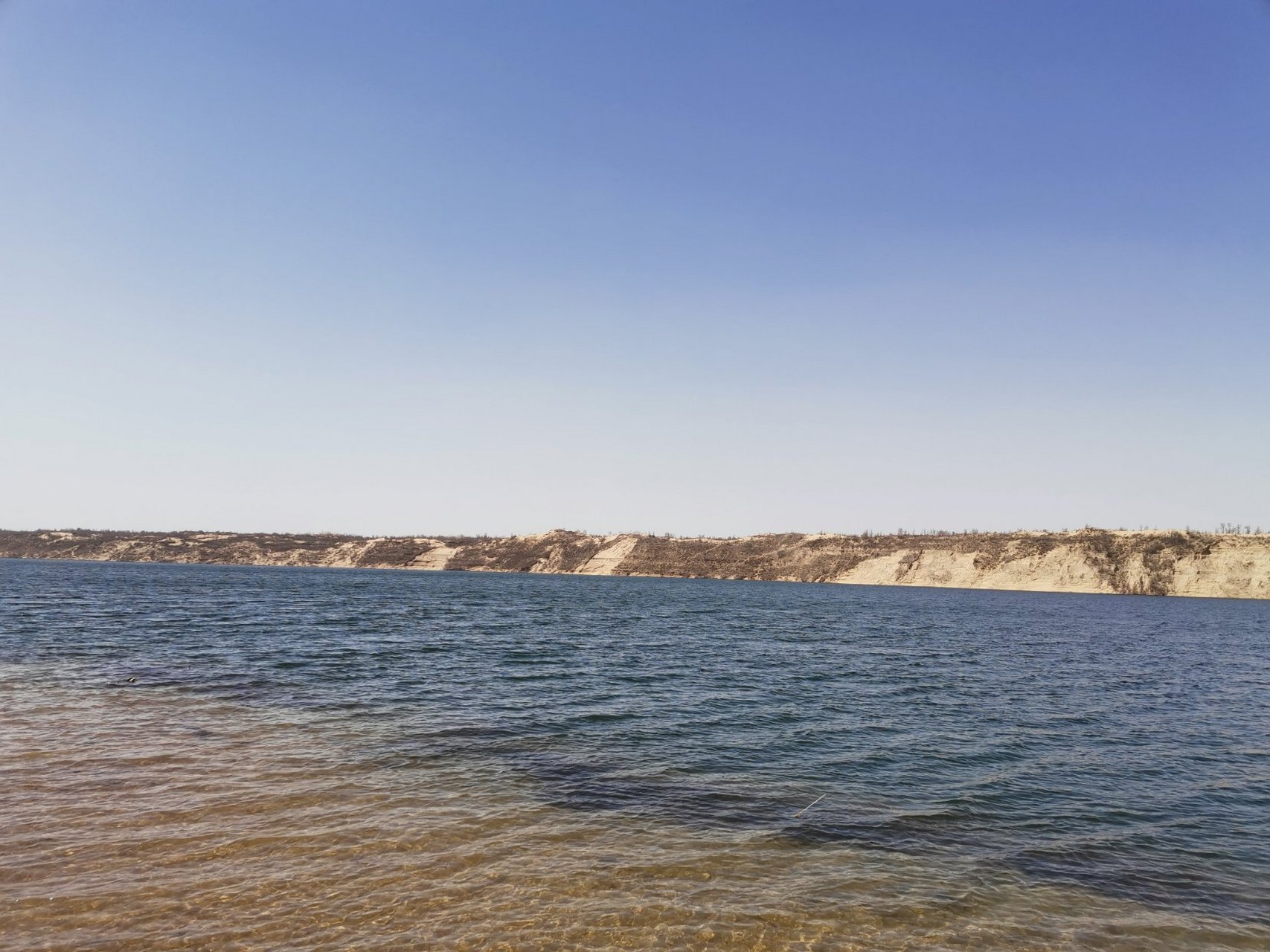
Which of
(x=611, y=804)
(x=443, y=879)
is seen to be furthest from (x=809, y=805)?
(x=443, y=879)

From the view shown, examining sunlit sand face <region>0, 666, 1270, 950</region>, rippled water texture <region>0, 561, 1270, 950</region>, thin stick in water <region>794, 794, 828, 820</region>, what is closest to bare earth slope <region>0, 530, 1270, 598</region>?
rippled water texture <region>0, 561, 1270, 950</region>

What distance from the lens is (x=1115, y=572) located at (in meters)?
142

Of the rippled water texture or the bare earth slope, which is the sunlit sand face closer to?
the rippled water texture

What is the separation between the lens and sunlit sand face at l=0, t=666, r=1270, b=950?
891cm

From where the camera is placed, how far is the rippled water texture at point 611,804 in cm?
943

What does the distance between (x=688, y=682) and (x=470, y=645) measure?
1509cm

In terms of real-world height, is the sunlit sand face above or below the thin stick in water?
above

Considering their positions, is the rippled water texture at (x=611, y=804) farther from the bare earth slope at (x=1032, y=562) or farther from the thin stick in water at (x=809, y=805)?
the bare earth slope at (x=1032, y=562)

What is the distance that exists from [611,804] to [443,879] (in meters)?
4.39

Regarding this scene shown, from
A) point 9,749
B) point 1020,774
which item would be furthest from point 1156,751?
point 9,749

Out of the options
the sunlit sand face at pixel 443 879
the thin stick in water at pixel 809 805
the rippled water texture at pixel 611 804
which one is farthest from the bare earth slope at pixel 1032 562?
the sunlit sand face at pixel 443 879

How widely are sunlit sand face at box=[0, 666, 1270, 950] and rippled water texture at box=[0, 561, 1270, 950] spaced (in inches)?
2.2

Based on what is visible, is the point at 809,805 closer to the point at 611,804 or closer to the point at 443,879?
the point at 611,804

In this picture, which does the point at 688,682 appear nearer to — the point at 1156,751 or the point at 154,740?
the point at 1156,751
